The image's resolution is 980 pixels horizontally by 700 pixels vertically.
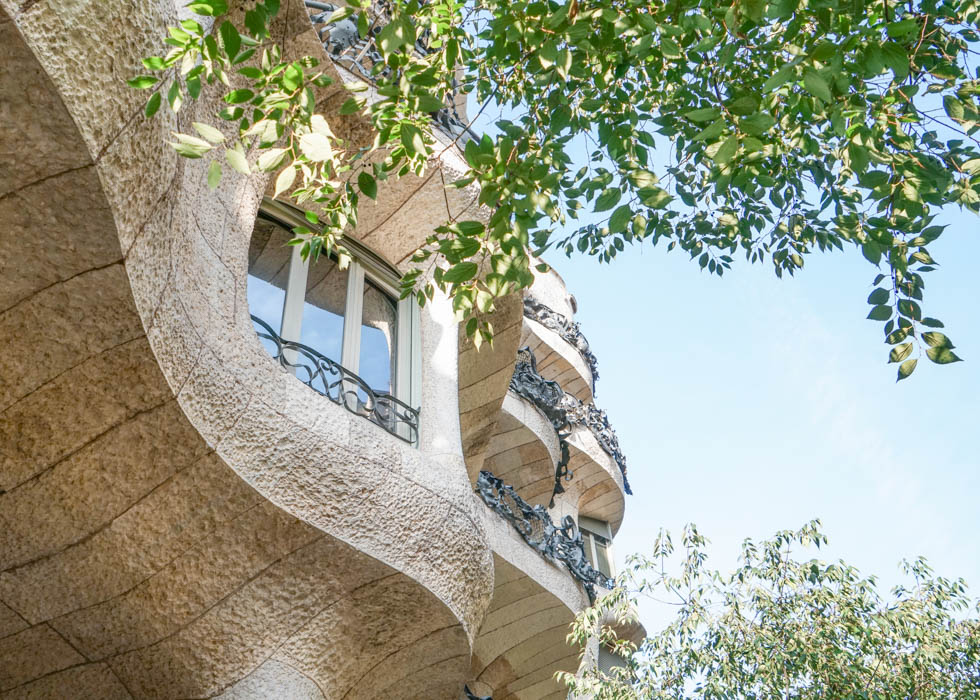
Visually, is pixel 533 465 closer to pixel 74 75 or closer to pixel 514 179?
pixel 514 179

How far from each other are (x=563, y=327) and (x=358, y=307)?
37.1 ft

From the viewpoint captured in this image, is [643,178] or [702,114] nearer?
[702,114]

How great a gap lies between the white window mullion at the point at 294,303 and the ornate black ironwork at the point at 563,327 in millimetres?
10559

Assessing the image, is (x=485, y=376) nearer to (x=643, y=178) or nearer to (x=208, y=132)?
(x=643, y=178)

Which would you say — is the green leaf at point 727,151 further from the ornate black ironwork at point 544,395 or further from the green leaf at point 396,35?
the ornate black ironwork at point 544,395

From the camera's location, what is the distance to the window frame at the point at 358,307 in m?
6.03

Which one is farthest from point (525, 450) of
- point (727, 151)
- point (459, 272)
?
point (727, 151)

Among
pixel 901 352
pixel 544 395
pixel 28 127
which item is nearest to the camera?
pixel 28 127

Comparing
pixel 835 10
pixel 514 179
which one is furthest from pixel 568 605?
pixel 835 10

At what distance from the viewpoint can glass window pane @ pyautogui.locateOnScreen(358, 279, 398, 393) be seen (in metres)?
6.36

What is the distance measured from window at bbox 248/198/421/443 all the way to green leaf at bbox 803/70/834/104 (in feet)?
11.4

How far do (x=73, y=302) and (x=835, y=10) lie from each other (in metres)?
3.30

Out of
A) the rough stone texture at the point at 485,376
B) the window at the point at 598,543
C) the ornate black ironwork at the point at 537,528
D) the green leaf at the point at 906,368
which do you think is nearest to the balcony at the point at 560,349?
the window at the point at 598,543

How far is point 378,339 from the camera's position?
6.64 metres
